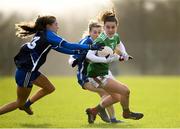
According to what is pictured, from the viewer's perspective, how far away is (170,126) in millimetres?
8789

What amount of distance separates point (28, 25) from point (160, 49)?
1272 inches

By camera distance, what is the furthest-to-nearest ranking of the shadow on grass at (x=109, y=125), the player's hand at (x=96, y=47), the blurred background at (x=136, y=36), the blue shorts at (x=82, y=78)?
the blurred background at (x=136, y=36) → the blue shorts at (x=82, y=78) → the shadow on grass at (x=109, y=125) → the player's hand at (x=96, y=47)

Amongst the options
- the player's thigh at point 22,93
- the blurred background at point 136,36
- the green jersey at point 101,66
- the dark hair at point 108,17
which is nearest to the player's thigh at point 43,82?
the player's thigh at point 22,93

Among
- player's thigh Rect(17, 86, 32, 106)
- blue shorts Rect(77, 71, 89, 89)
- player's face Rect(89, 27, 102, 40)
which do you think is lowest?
player's thigh Rect(17, 86, 32, 106)

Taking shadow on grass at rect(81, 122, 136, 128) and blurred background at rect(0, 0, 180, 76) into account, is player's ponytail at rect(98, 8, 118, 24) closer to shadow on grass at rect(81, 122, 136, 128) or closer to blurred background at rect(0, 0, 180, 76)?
shadow on grass at rect(81, 122, 136, 128)

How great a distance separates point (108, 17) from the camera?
9008 mm

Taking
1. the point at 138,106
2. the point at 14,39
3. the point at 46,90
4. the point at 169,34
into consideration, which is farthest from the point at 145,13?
the point at 46,90

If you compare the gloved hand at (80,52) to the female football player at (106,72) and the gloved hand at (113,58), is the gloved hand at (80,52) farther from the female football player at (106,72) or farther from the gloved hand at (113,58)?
the gloved hand at (113,58)

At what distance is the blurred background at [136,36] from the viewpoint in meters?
32.9

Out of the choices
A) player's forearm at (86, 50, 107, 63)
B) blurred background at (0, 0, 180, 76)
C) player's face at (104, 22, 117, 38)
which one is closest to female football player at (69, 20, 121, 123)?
player's face at (104, 22, 117, 38)

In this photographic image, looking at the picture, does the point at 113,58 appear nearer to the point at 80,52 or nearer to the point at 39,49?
the point at 80,52

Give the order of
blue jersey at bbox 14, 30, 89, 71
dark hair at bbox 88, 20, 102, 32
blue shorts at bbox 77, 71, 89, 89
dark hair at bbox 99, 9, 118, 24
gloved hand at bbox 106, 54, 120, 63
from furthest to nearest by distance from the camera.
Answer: dark hair at bbox 88, 20, 102, 32 < blue shorts at bbox 77, 71, 89, 89 < dark hair at bbox 99, 9, 118, 24 < blue jersey at bbox 14, 30, 89, 71 < gloved hand at bbox 106, 54, 120, 63

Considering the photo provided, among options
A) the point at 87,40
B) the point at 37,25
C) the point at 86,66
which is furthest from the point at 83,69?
the point at 37,25

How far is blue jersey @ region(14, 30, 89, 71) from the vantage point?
28.6 ft
